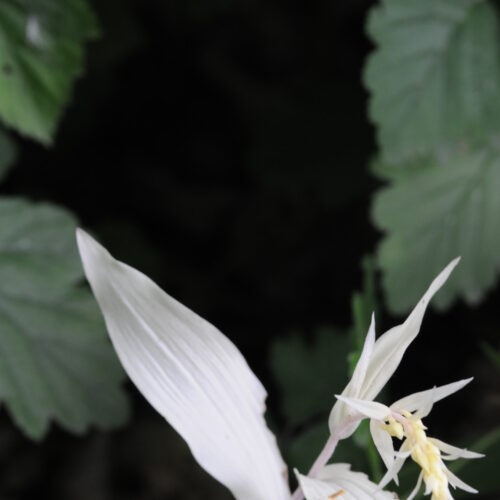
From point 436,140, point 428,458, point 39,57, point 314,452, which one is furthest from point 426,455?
point 39,57

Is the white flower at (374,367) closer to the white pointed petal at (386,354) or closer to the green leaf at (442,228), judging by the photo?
the white pointed petal at (386,354)

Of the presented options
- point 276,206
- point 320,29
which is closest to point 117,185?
point 276,206

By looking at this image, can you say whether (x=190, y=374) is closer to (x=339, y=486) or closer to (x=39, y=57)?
(x=339, y=486)

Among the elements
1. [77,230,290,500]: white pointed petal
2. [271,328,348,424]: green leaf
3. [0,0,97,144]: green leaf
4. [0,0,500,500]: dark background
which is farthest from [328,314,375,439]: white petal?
[0,0,500,500]: dark background

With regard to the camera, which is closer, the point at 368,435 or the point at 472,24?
the point at 368,435

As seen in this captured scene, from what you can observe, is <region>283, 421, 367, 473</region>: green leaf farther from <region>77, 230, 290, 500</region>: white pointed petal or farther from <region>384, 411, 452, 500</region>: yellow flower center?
<region>384, 411, 452, 500</region>: yellow flower center

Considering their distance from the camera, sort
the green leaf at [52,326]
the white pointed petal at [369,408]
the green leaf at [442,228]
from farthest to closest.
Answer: the green leaf at [442,228] < the green leaf at [52,326] < the white pointed petal at [369,408]

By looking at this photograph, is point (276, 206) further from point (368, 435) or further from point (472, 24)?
point (368, 435)

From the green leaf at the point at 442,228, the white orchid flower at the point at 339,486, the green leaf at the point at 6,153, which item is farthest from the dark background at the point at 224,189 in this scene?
the white orchid flower at the point at 339,486
